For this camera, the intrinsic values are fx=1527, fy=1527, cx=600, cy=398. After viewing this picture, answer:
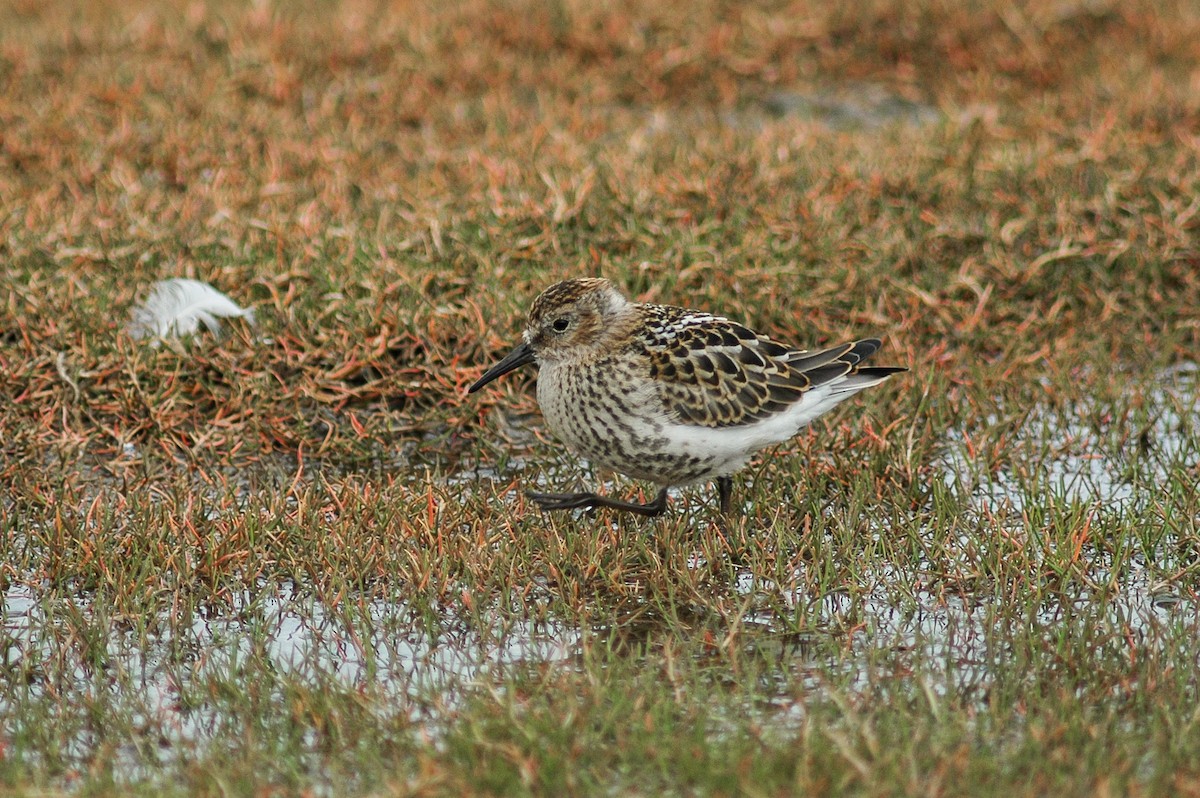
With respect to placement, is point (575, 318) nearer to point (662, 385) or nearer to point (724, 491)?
point (662, 385)

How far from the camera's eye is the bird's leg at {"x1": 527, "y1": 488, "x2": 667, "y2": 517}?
5.61 metres

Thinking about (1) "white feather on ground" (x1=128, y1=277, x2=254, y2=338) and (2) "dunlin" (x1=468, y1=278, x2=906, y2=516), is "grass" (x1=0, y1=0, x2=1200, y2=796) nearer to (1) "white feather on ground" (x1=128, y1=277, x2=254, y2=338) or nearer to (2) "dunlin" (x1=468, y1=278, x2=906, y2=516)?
(1) "white feather on ground" (x1=128, y1=277, x2=254, y2=338)

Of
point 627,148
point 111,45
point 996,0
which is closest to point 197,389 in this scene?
point 627,148

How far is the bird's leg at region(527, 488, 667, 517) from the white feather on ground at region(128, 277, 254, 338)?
2.06m

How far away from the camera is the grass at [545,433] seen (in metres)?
4.16

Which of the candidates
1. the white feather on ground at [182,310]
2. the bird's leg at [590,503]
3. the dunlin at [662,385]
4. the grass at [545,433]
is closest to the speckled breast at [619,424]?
the dunlin at [662,385]

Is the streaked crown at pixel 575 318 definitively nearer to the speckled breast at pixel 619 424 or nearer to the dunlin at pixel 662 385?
the dunlin at pixel 662 385

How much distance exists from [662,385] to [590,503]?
51 cm

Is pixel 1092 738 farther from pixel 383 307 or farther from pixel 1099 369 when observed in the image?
pixel 383 307

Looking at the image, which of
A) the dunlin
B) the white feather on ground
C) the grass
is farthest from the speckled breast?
the white feather on ground

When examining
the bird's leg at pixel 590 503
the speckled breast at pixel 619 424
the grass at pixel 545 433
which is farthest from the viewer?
the bird's leg at pixel 590 503

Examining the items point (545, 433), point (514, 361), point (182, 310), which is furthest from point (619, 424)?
point (182, 310)

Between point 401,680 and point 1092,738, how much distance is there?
1.95m

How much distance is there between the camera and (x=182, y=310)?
23.0 feet
